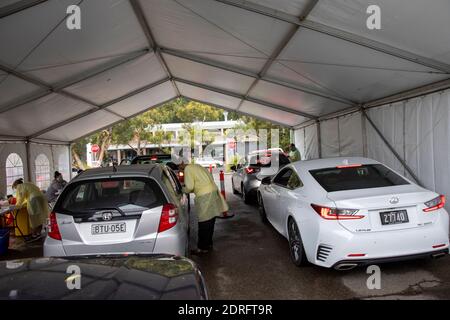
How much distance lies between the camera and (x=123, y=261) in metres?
2.70

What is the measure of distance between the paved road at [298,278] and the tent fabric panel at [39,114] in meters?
6.57

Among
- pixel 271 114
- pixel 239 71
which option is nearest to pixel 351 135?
pixel 239 71

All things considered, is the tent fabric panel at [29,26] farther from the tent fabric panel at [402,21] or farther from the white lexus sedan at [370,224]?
the white lexus sedan at [370,224]

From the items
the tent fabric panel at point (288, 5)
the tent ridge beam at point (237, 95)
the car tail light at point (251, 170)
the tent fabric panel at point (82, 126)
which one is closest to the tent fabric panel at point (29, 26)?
the tent fabric panel at point (288, 5)

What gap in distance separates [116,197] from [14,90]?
533 centimetres

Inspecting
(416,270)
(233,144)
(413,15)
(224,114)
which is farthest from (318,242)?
(224,114)

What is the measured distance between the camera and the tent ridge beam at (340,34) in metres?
5.89

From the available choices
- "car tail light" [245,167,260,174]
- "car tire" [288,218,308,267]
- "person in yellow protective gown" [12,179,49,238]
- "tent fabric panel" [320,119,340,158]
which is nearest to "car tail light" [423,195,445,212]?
"car tire" [288,218,308,267]

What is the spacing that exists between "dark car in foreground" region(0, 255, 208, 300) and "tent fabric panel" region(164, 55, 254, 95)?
8.72 meters

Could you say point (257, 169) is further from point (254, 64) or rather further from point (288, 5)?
point (288, 5)

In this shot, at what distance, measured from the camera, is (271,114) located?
53.9 feet

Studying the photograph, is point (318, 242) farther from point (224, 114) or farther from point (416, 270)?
point (224, 114)

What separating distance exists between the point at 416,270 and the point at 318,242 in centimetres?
141

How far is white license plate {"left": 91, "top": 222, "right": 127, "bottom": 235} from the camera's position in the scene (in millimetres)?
4273
